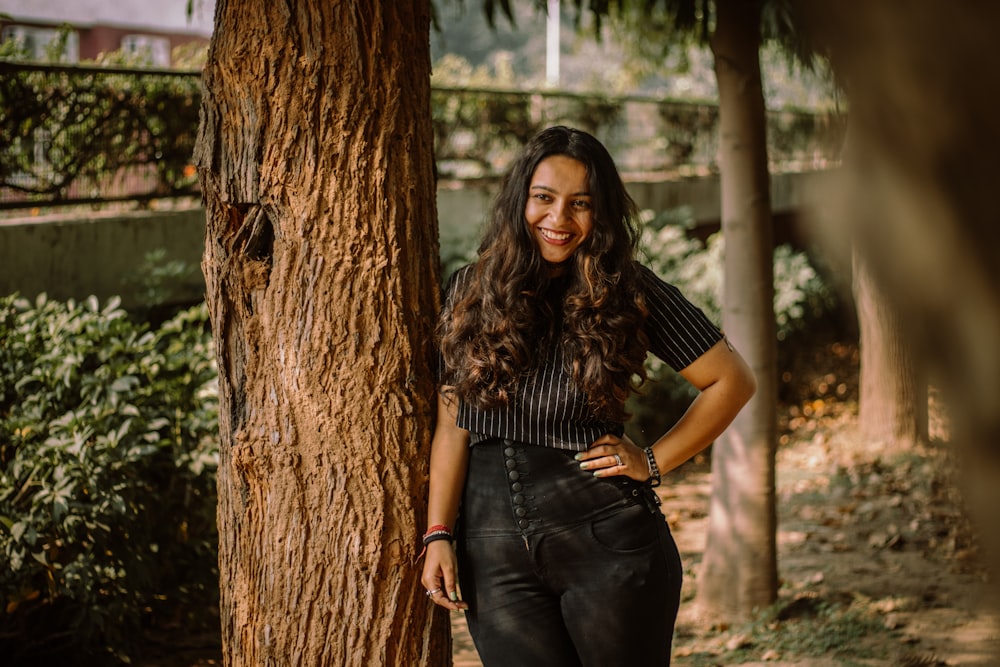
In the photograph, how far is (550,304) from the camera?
270 centimetres

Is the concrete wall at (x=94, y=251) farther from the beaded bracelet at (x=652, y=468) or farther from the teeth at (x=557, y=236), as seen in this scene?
the beaded bracelet at (x=652, y=468)

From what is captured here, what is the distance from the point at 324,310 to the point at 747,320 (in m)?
3.10

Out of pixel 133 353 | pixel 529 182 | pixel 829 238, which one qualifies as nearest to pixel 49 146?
pixel 133 353

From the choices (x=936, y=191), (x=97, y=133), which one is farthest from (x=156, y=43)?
(x=936, y=191)

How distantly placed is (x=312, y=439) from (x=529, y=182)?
2.93 ft

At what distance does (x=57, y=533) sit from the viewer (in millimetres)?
4062

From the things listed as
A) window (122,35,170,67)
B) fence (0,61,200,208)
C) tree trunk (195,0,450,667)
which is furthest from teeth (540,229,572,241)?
window (122,35,170,67)

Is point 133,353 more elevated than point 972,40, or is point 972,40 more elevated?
point 972,40

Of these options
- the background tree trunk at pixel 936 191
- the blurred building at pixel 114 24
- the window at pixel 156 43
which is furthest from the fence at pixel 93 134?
the window at pixel 156 43

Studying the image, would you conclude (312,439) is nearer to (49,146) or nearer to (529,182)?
(529,182)

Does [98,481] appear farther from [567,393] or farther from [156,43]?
[156,43]

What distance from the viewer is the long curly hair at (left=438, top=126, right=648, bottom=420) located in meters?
2.56

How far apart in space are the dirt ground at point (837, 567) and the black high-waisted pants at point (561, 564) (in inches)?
32.6

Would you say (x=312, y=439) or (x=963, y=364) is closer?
(x=963, y=364)
